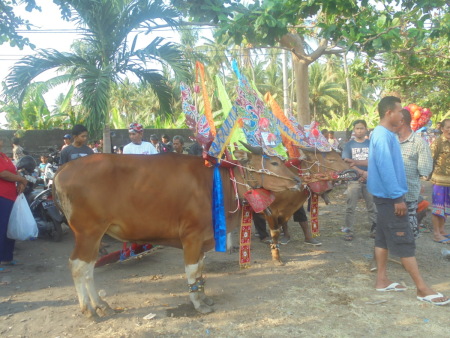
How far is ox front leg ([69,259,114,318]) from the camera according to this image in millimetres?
3910

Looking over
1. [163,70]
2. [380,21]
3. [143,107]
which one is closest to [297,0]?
[380,21]

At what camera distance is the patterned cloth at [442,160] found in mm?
6398

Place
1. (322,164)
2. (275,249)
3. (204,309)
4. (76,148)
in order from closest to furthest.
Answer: (204,309), (275,249), (76,148), (322,164)

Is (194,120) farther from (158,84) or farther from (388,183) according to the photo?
(158,84)

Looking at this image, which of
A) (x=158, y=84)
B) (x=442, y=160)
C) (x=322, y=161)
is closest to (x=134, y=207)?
(x=322, y=161)

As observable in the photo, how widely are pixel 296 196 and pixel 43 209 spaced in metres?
4.28

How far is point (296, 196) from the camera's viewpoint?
5797 mm

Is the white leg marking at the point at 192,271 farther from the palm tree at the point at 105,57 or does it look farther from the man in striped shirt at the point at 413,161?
the palm tree at the point at 105,57

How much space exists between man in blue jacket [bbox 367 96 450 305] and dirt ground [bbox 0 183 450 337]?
11.3 inches

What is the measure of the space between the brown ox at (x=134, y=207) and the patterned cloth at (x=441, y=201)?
4319 mm

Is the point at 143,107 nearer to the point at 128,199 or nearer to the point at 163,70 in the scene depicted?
the point at 163,70

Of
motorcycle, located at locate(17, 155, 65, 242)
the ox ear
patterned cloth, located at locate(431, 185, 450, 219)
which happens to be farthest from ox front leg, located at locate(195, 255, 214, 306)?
patterned cloth, located at locate(431, 185, 450, 219)

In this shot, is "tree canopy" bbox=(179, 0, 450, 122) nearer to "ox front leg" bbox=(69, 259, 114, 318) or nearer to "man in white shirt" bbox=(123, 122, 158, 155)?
"man in white shirt" bbox=(123, 122, 158, 155)

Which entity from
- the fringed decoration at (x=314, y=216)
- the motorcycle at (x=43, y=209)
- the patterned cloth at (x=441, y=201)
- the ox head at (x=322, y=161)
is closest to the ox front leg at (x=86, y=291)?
the motorcycle at (x=43, y=209)
